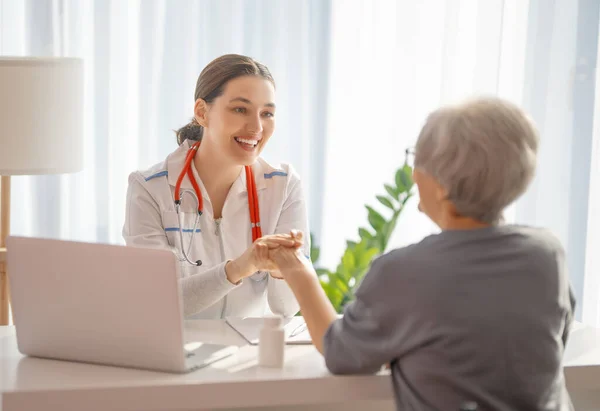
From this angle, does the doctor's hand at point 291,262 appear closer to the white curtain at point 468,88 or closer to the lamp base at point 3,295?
the lamp base at point 3,295

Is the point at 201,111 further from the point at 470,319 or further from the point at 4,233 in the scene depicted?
the point at 470,319

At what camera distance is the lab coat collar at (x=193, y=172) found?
2.43 metres

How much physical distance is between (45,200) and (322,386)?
2287 millimetres

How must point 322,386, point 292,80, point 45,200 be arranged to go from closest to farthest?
1. point 322,386
2. point 45,200
3. point 292,80

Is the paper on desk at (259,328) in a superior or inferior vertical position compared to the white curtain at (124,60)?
inferior

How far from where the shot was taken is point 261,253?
206 centimetres

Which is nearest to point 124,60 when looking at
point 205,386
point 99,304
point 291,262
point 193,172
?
point 193,172

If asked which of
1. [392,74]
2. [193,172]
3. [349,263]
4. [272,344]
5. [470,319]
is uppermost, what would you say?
[392,74]

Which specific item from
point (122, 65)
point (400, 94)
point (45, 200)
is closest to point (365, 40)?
point (400, 94)

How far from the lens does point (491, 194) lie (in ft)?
4.73

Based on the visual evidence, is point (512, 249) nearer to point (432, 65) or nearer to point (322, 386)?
point (322, 386)

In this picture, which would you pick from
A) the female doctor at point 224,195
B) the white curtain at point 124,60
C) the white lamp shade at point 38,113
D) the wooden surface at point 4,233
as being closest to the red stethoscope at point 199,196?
the female doctor at point 224,195

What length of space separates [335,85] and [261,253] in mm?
1927

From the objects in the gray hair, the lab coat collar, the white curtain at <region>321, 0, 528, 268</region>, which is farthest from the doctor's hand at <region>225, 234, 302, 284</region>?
the white curtain at <region>321, 0, 528, 268</region>
